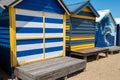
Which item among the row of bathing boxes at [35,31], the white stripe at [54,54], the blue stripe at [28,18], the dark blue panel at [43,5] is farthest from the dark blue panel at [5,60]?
the dark blue panel at [43,5]

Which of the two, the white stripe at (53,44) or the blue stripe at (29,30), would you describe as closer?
the blue stripe at (29,30)

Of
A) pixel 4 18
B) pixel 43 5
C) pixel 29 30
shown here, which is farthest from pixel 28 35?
pixel 43 5

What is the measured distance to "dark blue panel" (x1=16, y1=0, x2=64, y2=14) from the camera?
615 centimetres

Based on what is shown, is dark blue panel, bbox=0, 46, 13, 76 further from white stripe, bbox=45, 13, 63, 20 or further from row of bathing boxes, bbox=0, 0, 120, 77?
white stripe, bbox=45, 13, 63, 20

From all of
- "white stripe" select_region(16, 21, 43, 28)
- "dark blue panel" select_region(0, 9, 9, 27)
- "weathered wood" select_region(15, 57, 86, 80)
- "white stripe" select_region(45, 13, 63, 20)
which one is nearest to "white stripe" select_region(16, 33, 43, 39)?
"white stripe" select_region(16, 21, 43, 28)

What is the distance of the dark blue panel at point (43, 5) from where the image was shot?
20.2 feet

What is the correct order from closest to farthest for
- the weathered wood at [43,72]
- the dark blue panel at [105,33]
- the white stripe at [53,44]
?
the weathered wood at [43,72], the white stripe at [53,44], the dark blue panel at [105,33]

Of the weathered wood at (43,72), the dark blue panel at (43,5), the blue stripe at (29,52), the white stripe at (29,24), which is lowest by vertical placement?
the weathered wood at (43,72)

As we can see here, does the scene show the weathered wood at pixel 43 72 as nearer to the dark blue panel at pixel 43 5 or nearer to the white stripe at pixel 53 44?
the white stripe at pixel 53 44

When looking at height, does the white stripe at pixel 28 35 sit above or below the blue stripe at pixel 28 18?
below

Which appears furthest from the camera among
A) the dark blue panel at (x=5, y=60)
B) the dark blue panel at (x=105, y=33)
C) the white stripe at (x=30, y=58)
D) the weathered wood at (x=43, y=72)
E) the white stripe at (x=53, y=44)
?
the dark blue panel at (x=105, y=33)

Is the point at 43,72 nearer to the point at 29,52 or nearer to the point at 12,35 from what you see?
the point at 29,52

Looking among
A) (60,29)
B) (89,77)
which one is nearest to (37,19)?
(60,29)

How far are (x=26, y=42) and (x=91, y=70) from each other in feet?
11.7
